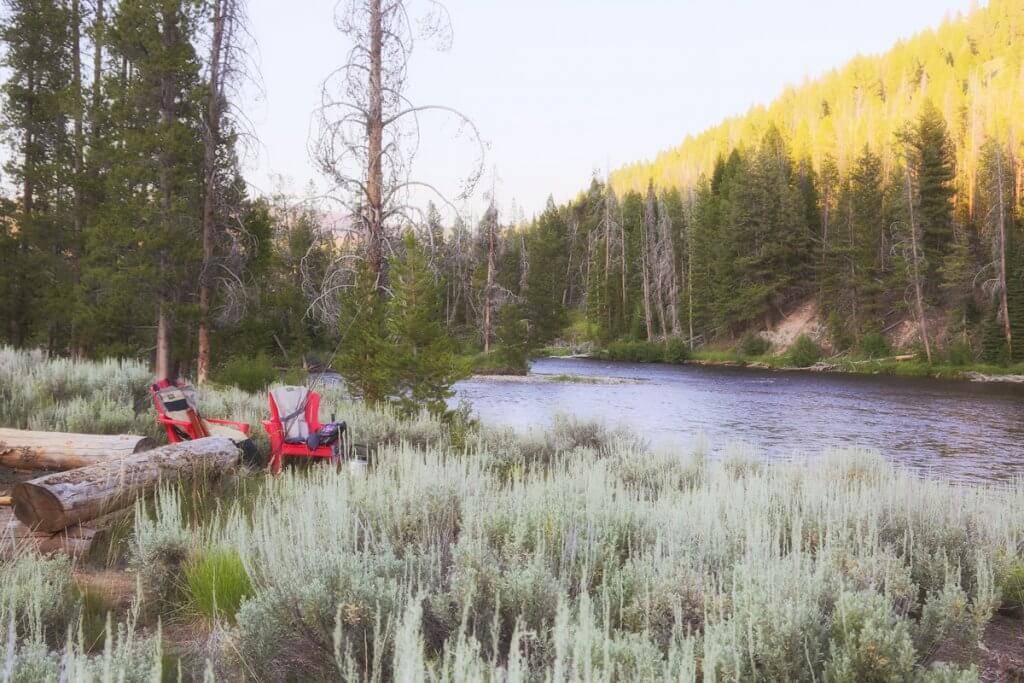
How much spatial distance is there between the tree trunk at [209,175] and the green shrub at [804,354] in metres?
35.8

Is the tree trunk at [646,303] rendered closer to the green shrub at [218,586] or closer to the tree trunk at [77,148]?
the tree trunk at [77,148]

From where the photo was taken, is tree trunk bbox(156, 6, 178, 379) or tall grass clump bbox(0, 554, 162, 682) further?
tree trunk bbox(156, 6, 178, 379)

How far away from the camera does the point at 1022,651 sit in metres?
3.31

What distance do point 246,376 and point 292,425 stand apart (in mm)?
7827

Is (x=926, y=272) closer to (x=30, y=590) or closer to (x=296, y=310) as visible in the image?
(x=296, y=310)

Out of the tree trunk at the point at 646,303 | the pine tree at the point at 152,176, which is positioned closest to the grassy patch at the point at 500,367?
the pine tree at the point at 152,176

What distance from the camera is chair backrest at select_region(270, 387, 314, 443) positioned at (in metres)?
7.15

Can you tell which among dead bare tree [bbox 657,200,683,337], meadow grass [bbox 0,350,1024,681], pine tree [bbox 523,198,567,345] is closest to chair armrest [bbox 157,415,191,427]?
meadow grass [bbox 0,350,1024,681]

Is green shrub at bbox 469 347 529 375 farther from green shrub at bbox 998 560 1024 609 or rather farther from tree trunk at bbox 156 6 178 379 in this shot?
green shrub at bbox 998 560 1024 609

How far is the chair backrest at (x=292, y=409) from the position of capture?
23.5ft

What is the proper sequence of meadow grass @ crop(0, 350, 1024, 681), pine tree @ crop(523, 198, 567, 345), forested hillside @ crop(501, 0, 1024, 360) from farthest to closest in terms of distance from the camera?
pine tree @ crop(523, 198, 567, 345)
forested hillside @ crop(501, 0, 1024, 360)
meadow grass @ crop(0, 350, 1024, 681)

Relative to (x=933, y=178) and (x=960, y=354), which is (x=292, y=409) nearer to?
(x=960, y=354)

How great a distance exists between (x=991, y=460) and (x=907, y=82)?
82511 mm

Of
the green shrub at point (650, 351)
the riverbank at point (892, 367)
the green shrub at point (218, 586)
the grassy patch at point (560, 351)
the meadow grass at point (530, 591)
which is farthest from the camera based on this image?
the grassy patch at point (560, 351)
